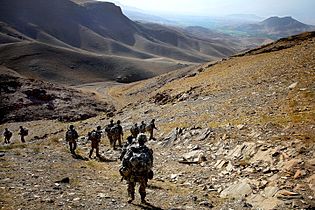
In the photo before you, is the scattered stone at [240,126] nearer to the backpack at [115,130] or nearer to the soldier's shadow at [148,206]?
the backpack at [115,130]

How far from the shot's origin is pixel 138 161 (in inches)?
515

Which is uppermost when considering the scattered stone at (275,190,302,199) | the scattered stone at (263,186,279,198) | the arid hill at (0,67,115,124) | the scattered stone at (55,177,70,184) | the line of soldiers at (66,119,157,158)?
the scattered stone at (275,190,302,199)

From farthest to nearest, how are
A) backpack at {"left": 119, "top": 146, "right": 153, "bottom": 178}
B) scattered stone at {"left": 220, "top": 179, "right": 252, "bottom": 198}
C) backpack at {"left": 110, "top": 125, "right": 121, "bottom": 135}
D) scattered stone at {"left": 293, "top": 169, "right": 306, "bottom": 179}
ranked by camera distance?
backpack at {"left": 110, "top": 125, "right": 121, "bottom": 135} → scattered stone at {"left": 220, "top": 179, "right": 252, "bottom": 198} → scattered stone at {"left": 293, "top": 169, "right": 306, "bottom": 179} → backpack at {"left": 119, "top": 146, "right": 153, "bottom": 178}

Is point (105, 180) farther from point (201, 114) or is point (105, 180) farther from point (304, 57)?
point (304, 57)

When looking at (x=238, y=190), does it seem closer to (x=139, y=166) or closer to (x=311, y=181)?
(x=311, y=181)

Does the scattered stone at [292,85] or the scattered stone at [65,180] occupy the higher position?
the scattered stone at [292,85]

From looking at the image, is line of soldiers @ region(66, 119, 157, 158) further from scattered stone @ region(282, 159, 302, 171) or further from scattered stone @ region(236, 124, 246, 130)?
scattered stone @ region(282, 159, 302, 171)

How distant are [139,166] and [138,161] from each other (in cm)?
19

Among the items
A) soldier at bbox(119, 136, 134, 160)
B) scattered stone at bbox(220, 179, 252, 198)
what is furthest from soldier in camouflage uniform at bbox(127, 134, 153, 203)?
scattered stone at bbox(220, 179, 252, 198)

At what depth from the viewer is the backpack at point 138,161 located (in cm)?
1308

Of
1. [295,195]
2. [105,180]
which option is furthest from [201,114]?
[295,195]

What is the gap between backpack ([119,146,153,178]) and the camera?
13.1 metres


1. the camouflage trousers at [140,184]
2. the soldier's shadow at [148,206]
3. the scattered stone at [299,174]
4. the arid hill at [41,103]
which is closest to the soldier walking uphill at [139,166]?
the camouflage trousers at [140,184]

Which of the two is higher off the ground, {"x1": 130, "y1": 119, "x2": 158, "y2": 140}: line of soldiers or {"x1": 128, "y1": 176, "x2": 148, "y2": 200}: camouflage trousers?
{"x1": 128, "y1": 176, "x2": 148, "y2": 200}: camouflage trousers
